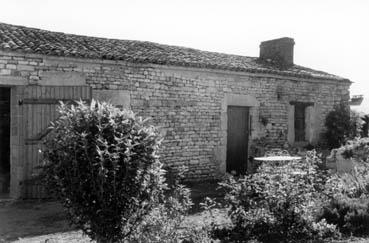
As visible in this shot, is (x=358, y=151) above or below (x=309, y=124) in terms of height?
below

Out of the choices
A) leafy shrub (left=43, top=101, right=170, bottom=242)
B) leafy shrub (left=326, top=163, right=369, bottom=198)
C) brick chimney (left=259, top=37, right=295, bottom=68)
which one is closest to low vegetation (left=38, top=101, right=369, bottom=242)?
leafy shrub (left=43, top=101, right=170, bottom=242)

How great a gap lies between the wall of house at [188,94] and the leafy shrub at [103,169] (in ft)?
13.7

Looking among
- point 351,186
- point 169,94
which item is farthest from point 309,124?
point 351,186

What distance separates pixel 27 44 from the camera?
8.09 m

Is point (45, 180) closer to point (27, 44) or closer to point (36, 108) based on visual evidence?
point (36, 108)

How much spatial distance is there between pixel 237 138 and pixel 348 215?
5.57 metres

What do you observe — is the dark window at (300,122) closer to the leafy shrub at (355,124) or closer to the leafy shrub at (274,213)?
the leafy shrub at (355,124)

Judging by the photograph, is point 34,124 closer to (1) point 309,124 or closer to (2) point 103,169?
(2) point 103,169

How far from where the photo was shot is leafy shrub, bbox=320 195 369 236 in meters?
5.79

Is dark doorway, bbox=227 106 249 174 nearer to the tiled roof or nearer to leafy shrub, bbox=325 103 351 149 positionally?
the tiled roof

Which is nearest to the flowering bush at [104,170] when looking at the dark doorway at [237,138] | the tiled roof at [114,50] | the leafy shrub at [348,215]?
the leafy shrub at [348,215]

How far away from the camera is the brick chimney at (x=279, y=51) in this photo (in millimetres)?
14039

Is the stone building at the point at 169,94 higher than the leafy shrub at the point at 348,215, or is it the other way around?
the stone building at the point at 169,94

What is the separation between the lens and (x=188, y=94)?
33.4ft
